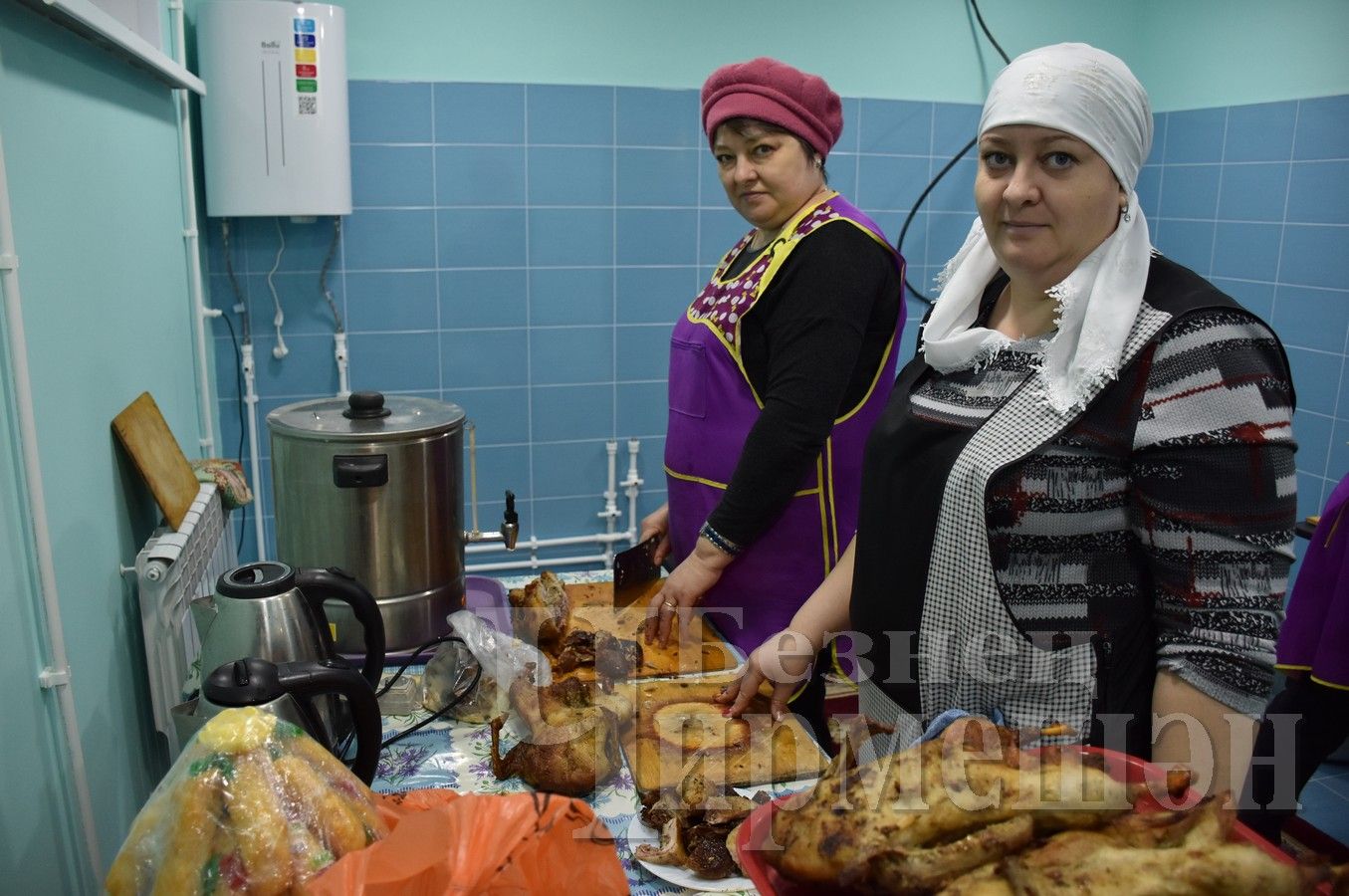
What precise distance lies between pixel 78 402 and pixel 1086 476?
1.15 meters

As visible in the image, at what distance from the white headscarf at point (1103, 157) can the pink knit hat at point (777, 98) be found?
0.67 metres

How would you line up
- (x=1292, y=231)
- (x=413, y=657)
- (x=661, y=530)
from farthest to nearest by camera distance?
1. (x=1292, y=231)
2. (x=661, y=530)
3. (x=413, y=657)

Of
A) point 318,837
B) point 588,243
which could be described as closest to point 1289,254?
point 588,243

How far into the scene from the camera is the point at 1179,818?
0.53 metres

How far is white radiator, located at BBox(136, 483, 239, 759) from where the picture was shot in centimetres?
122

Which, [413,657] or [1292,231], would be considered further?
[1292,231]

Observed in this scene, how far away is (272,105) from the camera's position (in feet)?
8.29

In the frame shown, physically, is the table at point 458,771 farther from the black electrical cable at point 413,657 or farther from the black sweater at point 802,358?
the black sweater at point 802,358

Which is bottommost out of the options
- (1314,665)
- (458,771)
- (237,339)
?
(1314,665)

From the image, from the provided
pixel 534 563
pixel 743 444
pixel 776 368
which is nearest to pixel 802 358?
pixel 776 368

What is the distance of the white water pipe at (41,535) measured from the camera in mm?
947

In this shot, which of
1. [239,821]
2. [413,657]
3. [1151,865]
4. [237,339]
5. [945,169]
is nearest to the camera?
[1151,865]

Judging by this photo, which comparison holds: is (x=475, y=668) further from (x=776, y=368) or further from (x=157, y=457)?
(x=776, y=368)

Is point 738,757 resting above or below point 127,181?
below
